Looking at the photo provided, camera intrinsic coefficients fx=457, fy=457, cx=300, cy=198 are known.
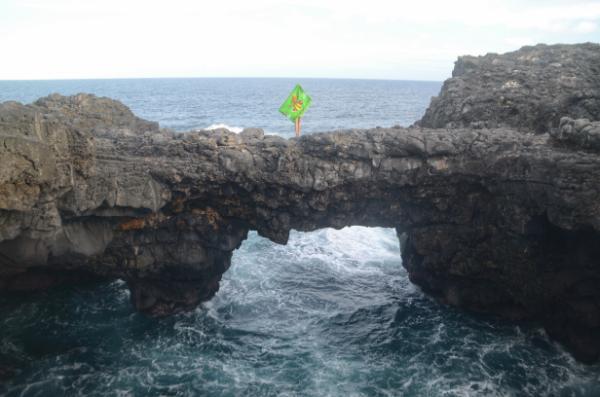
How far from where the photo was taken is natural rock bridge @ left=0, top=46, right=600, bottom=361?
15.9m

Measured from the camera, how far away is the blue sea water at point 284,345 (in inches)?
671

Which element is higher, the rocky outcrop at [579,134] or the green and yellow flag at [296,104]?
the green and yellow flag at [296,104]

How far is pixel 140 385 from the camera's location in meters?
17.0

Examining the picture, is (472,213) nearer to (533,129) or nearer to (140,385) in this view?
(533,129)

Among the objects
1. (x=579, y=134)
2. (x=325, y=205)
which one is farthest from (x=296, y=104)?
(x=579, y=134)

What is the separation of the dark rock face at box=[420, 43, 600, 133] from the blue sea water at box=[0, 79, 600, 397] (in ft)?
30.7

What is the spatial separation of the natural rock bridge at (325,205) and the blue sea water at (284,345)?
1.34 m

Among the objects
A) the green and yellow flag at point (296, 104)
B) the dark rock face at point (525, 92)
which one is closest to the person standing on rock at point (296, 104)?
the green and yellow flag at point (296, 104)

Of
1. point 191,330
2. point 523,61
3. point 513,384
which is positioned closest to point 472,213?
point 513,384

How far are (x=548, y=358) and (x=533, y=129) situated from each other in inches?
398

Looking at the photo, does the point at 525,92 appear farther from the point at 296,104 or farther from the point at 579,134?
the point at 296,104

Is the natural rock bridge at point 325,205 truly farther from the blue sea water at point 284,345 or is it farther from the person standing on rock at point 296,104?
the person standing on rock at point 296,104

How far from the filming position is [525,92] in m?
22.5

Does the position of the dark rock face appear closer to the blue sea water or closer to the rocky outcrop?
the rocky outcrop
